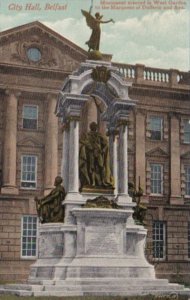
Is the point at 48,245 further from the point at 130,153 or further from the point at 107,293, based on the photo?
the point at 130,153

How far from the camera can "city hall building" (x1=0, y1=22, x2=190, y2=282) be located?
4188 centimetres

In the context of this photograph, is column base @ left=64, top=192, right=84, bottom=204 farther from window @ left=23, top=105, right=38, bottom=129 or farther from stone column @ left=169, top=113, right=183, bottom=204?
stone column @ left=169, top=113, right=183, bottom=204

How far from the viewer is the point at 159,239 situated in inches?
1785

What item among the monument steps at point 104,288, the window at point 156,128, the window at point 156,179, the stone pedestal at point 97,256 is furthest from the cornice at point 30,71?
the monument steps at point 104,288

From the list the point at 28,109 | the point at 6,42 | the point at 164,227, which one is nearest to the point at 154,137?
the point at 164,227

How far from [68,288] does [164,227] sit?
28555 millimetres

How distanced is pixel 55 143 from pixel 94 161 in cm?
2278

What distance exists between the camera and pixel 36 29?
4366 centimetres

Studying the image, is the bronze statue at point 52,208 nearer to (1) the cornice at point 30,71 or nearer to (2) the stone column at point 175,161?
(1) the cornice at point 30,71

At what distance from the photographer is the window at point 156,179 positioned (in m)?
46.2

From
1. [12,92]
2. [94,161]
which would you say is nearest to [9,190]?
[12,92]

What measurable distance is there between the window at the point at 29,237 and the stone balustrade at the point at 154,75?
467 inches

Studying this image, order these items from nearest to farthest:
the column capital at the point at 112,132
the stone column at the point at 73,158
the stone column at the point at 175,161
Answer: the stone column at the point at 73,158 → the column capital at the point at 112,132 → the stone column at the point at 175,161

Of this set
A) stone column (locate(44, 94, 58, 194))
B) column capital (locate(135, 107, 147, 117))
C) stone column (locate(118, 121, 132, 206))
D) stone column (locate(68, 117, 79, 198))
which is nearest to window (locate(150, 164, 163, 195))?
column capital (locate(135, 107, 147, 117))
